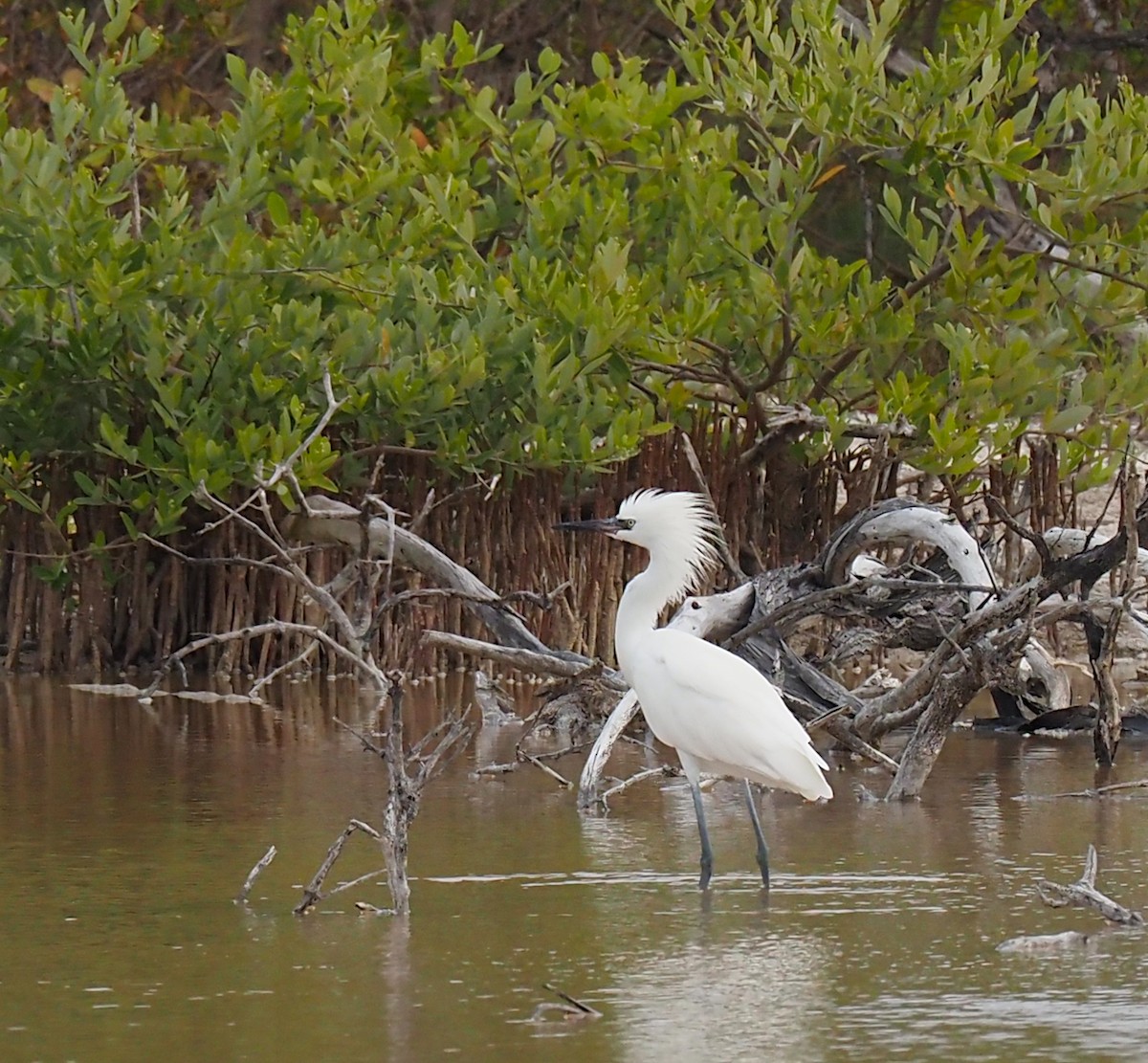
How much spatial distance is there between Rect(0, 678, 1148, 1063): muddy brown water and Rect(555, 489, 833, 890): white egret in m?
0.28

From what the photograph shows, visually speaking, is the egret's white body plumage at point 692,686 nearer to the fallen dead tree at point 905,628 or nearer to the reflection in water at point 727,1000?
the fallen dead tree at point 905,628

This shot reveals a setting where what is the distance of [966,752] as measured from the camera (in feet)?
30.4

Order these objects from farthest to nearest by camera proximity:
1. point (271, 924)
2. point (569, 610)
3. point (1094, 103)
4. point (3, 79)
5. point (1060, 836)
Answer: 1. point (3, 79)
2. point (569, 610)
3. point (1094, 103)
4. point (1060, 836)
5. point (271, 924)

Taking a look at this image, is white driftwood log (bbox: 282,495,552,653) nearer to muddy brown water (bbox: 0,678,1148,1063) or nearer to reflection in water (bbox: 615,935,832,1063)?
muddy brown water (bbox: 0,678,1148,1063)

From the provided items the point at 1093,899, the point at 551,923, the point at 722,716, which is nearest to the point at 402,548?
the point at 722,716

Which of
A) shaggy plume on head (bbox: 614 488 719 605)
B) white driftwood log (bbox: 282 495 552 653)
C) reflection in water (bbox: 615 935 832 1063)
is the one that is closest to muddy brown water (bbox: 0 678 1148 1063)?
reflection in water (bbox: 615 935 832 1063)

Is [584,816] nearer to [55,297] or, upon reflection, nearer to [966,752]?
[966,752]

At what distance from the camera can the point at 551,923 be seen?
569 centimetres

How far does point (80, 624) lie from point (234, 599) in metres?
0.98

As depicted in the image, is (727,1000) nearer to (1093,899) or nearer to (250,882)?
(1093,899)

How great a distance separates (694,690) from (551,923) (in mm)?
1177

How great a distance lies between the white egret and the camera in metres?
6.48

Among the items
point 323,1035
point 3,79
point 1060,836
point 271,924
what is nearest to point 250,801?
point 271,924

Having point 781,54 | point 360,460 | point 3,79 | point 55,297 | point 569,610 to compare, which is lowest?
point 569,610
